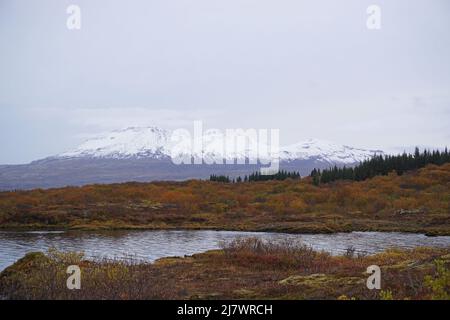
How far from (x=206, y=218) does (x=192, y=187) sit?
88.4 ft

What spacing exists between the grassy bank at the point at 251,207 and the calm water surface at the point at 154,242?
16.2ft

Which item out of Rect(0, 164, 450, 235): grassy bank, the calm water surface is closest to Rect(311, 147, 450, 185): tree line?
Rect(0, 164, 450, 235): grassy bank

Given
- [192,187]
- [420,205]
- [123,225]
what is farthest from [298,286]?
[192,187]

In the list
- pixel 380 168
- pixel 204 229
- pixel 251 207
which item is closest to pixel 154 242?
pixel 204 229

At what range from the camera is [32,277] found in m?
18.8

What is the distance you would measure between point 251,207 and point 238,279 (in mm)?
48891

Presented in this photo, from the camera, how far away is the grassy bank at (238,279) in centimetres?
1521

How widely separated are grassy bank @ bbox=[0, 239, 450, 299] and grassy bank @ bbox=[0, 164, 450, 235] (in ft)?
87.8

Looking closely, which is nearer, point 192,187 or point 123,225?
point 123,225

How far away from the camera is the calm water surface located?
33906 mm

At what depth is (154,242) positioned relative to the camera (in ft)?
133
